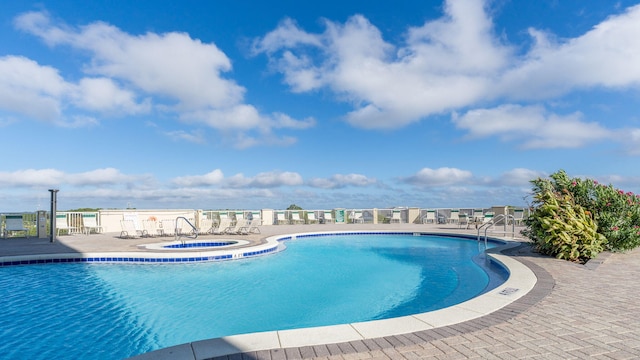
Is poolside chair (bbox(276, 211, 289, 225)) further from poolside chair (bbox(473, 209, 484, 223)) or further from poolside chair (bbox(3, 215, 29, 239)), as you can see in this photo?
poolside chair (bbox(3, 215, 29, 239))

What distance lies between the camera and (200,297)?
19.1 feet

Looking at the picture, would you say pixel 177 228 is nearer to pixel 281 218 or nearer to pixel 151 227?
pixel 151 227

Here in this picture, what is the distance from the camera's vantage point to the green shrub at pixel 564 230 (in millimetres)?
7020

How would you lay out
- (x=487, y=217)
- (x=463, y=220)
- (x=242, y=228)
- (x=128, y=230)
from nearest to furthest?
(x=128, y=230), (x=242, y=228), (x=487, y=217), (x=463, y=220)

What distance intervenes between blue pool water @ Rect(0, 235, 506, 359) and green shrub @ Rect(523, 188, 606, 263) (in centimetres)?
161

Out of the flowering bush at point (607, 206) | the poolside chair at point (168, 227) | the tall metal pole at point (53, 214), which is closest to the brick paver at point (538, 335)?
the flowering bush at point (607, 206)

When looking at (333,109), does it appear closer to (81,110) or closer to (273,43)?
(273,43)

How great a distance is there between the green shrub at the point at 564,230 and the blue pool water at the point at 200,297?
1613mm

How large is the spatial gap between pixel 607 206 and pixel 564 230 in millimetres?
2029

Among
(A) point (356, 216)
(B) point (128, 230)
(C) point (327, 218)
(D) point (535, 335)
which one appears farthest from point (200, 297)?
(A) point (356, 216)

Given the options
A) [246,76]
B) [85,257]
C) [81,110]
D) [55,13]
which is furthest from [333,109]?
[85,257]

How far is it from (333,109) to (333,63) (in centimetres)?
919

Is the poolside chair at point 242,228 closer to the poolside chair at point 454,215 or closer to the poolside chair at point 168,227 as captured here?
the poolside chair at point 168,227

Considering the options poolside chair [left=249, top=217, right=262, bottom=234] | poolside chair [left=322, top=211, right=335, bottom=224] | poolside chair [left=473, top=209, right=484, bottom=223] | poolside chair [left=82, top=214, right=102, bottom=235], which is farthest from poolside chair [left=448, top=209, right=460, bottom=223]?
poolside chair [left=82, top=214, right=102, bottom=235]
